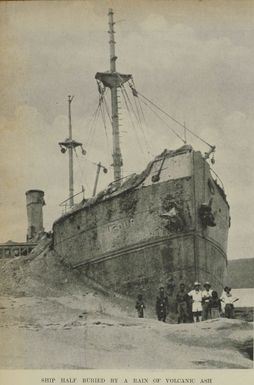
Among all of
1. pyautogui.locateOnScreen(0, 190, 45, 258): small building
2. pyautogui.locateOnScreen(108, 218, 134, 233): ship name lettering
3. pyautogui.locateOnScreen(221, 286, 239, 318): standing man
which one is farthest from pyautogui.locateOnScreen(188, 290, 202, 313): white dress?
pyautogui.locateOnScreen(0, 190, 45, 258): small building

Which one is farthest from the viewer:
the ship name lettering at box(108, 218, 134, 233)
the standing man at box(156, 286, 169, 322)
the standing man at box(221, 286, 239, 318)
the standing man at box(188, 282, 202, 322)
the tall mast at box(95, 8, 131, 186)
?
the ship name lettering at box(108, 218, 134, 233)

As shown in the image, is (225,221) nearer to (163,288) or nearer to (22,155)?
(163,288)

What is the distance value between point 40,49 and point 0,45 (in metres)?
0.75

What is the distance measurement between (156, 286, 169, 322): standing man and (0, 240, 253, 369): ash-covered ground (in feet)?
1.82

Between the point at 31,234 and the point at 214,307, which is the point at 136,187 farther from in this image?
the point at 31,234

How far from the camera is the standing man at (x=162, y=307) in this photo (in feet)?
34.0

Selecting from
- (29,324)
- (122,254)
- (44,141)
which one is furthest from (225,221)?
(29,324)

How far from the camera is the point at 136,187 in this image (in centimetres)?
1210

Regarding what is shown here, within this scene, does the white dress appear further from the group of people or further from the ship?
the ship

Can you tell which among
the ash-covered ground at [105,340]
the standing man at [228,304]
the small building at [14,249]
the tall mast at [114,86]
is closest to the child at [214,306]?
the standing man at [228,304]

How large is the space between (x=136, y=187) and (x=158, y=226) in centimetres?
106

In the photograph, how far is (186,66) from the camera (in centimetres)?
1074

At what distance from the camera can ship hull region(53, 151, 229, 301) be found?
1134 centimetres

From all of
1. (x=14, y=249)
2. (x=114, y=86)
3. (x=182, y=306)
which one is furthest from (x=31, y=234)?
(x=182, y=306)
